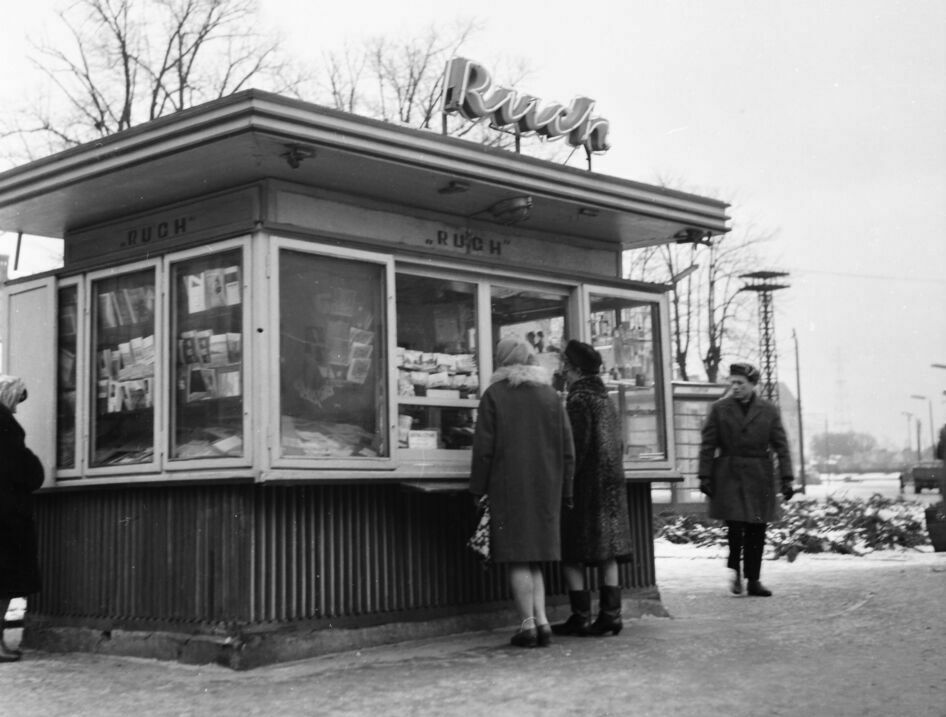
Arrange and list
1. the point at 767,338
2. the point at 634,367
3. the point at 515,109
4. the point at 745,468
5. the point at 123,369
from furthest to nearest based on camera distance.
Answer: the point at 767,338
the point at 745,468
the point at 634,367
the point at 515,109
the point at 123,369

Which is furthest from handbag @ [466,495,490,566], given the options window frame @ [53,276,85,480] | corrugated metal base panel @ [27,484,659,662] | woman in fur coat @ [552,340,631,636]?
window frame @ [53,276,85,480]

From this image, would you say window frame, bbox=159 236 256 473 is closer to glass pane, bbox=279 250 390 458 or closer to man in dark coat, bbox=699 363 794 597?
glass pane, bbox=279 250 390 458

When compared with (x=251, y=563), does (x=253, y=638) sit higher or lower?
lower

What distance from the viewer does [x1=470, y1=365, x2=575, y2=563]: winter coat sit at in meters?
7.72

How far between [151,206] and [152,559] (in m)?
2.31

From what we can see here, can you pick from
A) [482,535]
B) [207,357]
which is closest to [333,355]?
[207,357]

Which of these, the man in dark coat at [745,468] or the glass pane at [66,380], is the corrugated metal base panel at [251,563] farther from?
the man in dark coat at [745,468]

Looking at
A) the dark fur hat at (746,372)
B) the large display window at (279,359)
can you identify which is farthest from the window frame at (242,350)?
the dark fur hat at (746,372)

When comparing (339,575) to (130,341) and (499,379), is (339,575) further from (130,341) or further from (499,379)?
(130,341)

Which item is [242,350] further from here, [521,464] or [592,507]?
[592,507]

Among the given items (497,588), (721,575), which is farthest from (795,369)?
(497,588)

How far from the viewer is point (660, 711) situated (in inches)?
222

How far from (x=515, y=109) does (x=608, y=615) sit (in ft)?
12.3

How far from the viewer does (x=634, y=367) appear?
32.9ft
